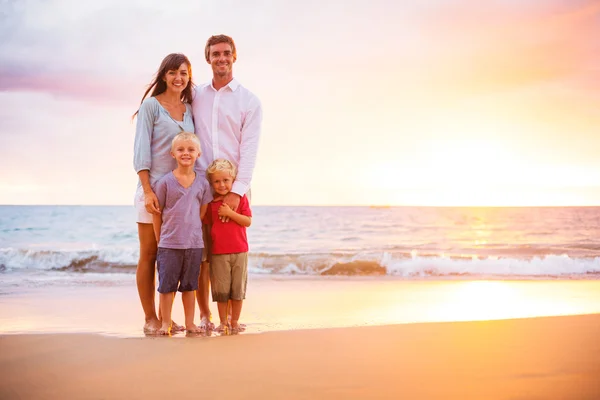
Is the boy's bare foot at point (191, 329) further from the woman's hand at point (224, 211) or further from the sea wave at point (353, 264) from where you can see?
the sea wave at point (353, 264)

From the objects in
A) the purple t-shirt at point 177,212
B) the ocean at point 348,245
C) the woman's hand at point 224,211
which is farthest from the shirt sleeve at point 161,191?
the ocean at point 348,245

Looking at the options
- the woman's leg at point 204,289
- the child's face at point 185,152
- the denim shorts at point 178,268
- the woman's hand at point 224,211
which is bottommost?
the woman's leg at point 204,289

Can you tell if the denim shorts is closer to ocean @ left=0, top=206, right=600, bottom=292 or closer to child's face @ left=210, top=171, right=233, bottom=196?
child's face @ left=210, top=171, right=233, bottom=196

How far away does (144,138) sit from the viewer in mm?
3947

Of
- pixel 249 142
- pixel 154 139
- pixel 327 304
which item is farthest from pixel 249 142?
pixel 327 304

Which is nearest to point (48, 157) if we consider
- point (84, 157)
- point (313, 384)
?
point (84, 157)

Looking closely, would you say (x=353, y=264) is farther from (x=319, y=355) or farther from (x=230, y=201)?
(x=319, y=355)

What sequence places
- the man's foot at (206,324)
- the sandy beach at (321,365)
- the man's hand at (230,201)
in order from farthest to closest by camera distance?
the man's foot at (206,324) → the man's hand at (230,201) → the sandy beach at (321,365)

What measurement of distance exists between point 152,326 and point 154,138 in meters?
1.37

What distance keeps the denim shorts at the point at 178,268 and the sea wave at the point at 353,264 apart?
6797mm

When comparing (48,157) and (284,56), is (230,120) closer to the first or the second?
(284,56)

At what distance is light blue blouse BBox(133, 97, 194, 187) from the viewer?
3.95 meters

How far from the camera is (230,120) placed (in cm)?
416

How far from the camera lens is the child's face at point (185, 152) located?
3.81 meters
